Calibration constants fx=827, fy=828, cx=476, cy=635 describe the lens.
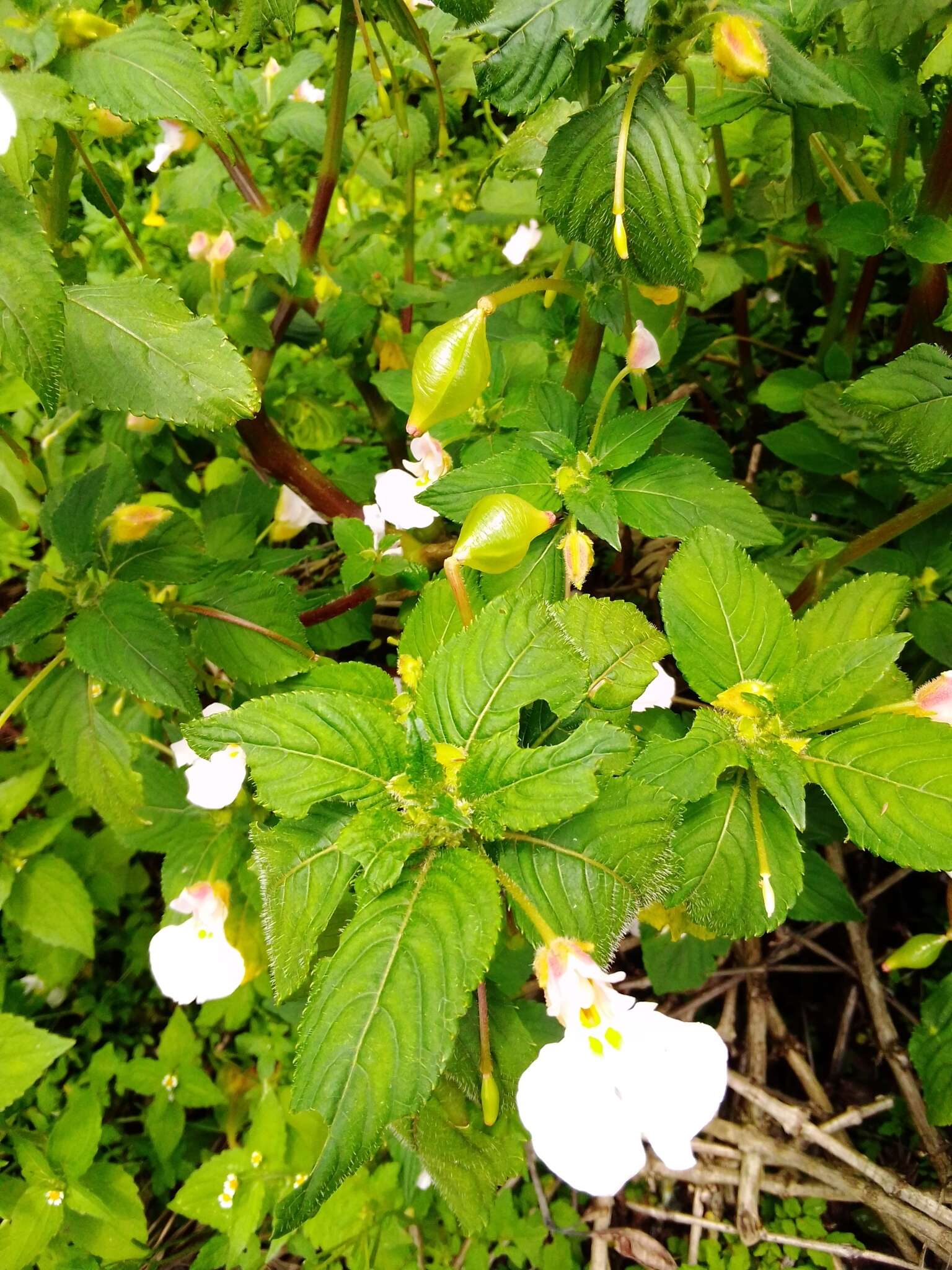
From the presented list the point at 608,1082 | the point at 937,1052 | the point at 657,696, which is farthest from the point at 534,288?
the point at 937,1052

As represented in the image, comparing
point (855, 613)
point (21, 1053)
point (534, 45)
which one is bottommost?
point (21, 1053)

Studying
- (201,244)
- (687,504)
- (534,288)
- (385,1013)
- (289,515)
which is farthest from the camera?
(289,515)

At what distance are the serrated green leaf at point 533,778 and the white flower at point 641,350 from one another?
501 millimetres

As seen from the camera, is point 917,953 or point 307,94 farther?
point 307,94

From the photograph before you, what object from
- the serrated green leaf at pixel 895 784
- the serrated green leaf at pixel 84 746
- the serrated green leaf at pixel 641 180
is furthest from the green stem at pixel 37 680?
the serrated green leaf at pixel 895 784

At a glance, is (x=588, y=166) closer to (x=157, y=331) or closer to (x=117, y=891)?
(x=157, y=331)

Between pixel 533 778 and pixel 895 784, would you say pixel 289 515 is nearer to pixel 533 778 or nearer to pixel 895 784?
pixel 533 778

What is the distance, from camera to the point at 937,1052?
1004mm

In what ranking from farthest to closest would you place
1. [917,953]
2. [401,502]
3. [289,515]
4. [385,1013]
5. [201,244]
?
[289,515] → [201,244] → [401,502] → [917,953] → [385,1013]

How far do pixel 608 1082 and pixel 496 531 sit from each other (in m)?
0.46

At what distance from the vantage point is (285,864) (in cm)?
70

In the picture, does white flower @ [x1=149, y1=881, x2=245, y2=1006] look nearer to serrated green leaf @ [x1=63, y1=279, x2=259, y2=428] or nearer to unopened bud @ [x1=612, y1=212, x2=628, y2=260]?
serrated green leaf @ [x1=63, y1=279, x2=259, y2=428]

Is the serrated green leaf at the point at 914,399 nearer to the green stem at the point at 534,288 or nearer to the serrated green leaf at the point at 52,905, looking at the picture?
the green stem at the point at 534,288

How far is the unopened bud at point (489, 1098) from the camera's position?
74 centimetres
